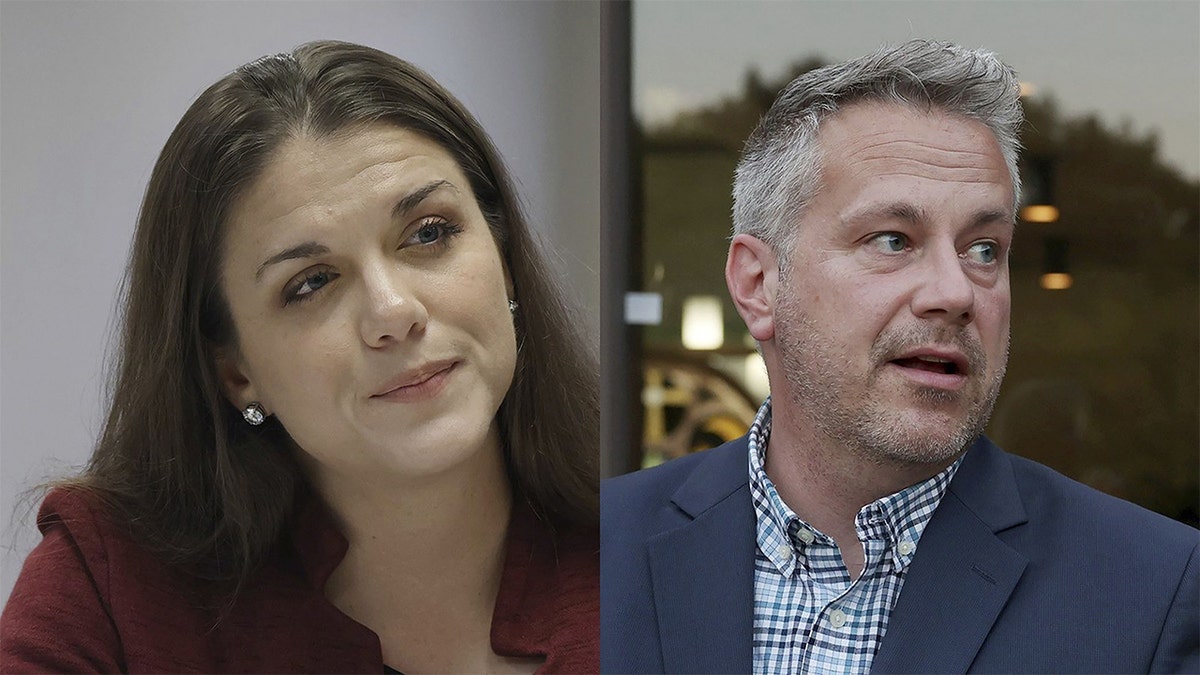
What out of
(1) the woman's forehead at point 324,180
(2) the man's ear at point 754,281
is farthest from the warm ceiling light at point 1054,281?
(1) the woman's forehead at point 324,180

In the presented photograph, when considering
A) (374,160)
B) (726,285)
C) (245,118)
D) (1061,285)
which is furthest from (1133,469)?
(245,118)

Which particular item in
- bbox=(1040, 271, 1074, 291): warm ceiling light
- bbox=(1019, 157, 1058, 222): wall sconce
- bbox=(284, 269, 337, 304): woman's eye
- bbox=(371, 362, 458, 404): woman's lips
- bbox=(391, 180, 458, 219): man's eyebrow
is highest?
bbox=(391, 180, 458, 219): man's eyebrow

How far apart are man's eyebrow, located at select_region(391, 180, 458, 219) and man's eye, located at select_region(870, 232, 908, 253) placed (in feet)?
2.11

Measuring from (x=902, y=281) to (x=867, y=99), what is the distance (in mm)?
284

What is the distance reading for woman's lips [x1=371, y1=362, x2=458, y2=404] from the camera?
163 cm

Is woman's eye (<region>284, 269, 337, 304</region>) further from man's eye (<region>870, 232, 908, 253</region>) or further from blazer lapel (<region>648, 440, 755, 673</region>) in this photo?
man's eye (<region>870, 232, 908, 253</region>)

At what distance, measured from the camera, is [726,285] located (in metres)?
1.86

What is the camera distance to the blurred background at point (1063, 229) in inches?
71.6

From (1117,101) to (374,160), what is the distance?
3.91 ft

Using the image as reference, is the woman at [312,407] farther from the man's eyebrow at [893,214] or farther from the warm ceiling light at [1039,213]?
the warm ceiling light at [1039,213]

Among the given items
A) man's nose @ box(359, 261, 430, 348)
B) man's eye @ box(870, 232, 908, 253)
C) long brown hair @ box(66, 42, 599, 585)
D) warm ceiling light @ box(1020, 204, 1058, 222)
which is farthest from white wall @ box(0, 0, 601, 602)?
warm ceiling light @ box(1020, 204, 1058, 222)

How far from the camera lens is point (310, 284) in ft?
5.26

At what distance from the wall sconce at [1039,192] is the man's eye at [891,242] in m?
0.30

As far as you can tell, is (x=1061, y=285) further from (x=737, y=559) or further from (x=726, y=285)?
(x=737, y=559)
